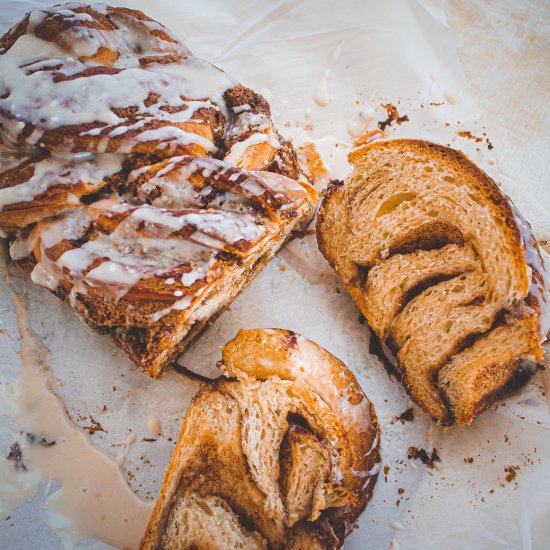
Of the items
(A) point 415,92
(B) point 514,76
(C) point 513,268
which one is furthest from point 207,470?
(B) point 514,76

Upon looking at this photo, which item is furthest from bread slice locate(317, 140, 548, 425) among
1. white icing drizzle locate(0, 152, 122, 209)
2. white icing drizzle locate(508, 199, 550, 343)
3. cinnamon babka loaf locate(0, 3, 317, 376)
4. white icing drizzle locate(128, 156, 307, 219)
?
white icing drizzle locate(0, 152, 122, 209)

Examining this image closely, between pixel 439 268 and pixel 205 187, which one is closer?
pixel 205 187

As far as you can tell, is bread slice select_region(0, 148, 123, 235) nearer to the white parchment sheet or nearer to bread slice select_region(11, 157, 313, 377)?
bread slice select_region(11, 157, 313, 377)

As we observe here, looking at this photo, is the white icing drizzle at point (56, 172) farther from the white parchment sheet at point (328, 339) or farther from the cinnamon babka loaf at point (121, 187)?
the white parchment sheet at point (328, 339)

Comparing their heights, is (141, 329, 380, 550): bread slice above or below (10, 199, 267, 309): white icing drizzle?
below

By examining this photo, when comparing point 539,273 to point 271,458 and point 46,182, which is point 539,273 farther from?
point 46,182

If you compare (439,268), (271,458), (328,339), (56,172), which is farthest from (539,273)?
(56,172)

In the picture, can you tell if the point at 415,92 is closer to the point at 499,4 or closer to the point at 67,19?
the point at 499,4
